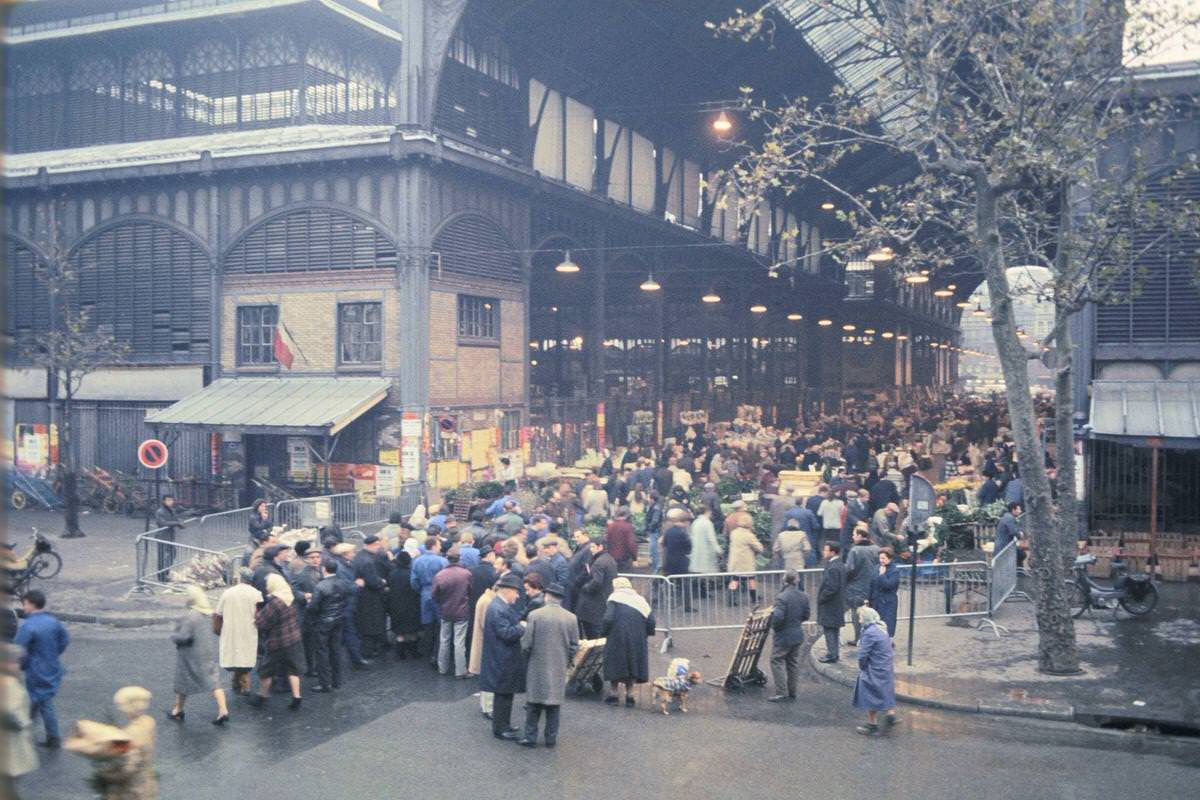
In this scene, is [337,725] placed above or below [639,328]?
below

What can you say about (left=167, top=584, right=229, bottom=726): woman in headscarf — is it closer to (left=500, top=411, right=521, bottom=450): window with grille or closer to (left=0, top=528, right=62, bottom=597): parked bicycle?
(left=0, top=528, right=62, bottom=597): parked bicycle

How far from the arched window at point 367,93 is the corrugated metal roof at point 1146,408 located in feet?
72.2

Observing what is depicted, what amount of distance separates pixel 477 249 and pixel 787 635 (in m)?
18.6

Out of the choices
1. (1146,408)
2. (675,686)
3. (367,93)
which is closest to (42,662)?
(675,686)

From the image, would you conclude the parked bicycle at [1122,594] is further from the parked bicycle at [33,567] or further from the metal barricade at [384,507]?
the parked bicycle at [33,567]

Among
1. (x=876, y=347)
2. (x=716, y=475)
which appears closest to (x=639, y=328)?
(x=876, y=347)

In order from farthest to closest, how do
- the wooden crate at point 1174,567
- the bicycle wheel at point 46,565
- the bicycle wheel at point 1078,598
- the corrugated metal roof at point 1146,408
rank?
the wooden crate at point 1174,567 → the corrugated metal roof at point 1146,408 → the bicycle wheel at point 46,565 → the bicycle wheel at point 1078,598

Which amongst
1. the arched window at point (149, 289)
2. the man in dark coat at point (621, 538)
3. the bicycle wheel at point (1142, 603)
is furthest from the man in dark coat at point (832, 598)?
the arched window at point (149, 289)

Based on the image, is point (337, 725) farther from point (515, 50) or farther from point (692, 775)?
point (515, 50)

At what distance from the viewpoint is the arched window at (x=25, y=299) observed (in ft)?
101

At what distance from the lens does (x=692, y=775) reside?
9336mm

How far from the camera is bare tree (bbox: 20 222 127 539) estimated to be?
23.6 metres

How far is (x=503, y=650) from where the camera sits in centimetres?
1025

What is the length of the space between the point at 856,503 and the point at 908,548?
1218 mm
